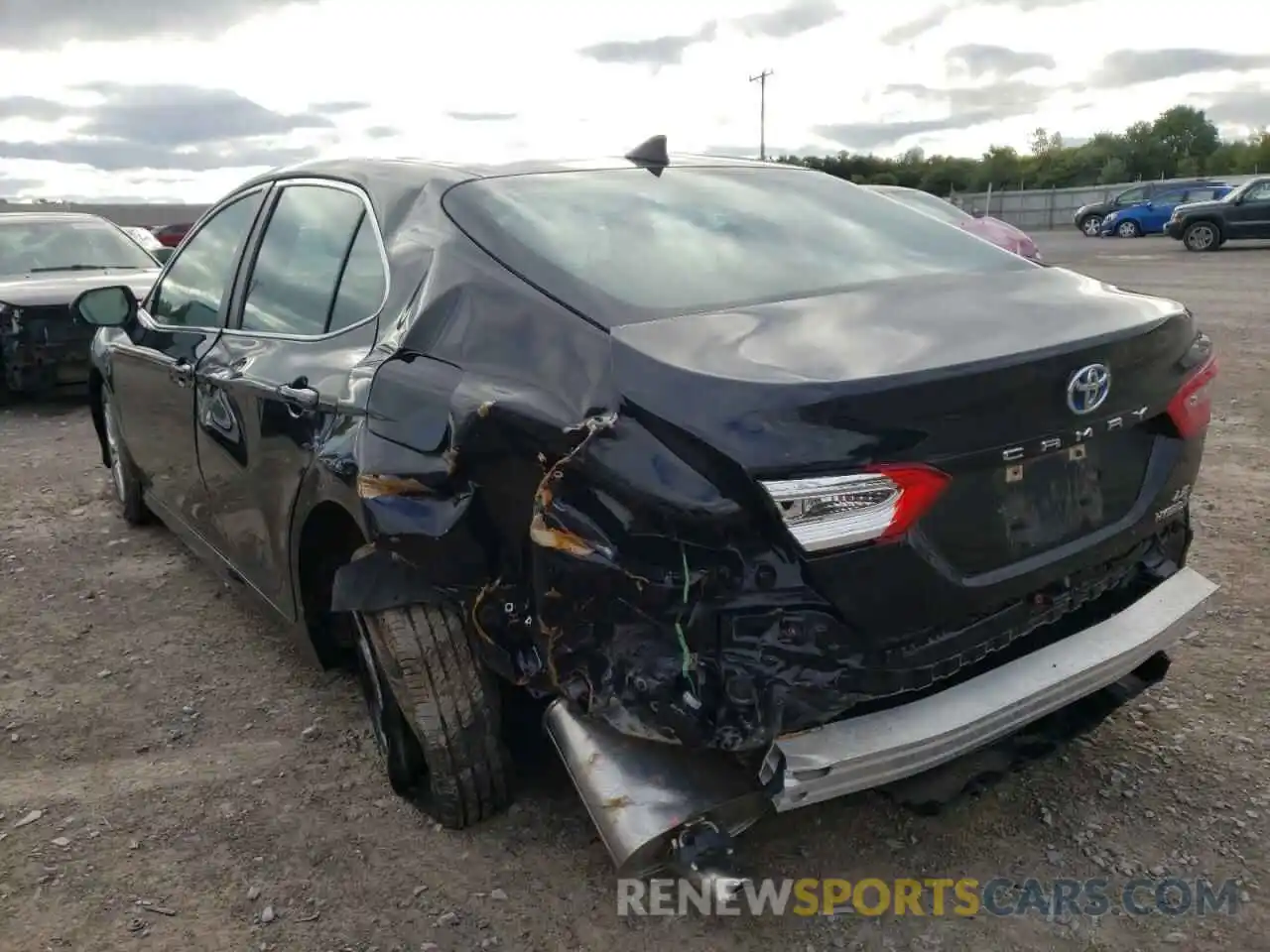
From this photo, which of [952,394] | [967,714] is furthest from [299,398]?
[967,714]

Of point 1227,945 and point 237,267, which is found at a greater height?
point 237,267

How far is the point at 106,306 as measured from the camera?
174 inches

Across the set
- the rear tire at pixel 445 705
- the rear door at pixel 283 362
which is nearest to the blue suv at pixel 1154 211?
the rear door at pixel 283 362

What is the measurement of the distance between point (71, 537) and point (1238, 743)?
4.98 m

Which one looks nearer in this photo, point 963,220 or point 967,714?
point 967,714

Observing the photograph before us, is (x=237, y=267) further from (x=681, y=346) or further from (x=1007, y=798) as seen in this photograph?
(x=1007, y=798)

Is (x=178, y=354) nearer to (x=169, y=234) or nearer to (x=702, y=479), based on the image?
(x=702, y=479)

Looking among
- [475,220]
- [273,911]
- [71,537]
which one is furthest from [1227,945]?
[71,537]

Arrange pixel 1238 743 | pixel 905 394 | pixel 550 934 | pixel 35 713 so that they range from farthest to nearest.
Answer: pixel 35 713
pixel 1238 743
pixel 550 934
pixel 905 394

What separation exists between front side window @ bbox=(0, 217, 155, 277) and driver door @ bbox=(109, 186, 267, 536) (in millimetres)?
5167

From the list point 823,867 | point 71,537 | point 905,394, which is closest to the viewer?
point 905,394

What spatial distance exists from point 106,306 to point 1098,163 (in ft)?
258

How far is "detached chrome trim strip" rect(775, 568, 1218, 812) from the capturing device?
6.73 ft

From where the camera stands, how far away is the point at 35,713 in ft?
11.5
